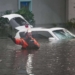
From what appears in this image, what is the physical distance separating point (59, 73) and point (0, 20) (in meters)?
17.0

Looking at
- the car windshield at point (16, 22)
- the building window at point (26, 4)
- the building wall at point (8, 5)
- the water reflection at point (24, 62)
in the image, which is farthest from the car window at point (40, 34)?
the building window at point (26, 4)

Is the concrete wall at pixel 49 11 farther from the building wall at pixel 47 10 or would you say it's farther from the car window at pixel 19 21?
the car window at pixel 19 21

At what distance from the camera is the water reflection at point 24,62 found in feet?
36.3

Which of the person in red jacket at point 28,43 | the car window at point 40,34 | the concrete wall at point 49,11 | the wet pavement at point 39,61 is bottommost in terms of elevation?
the concrete wall at point 49,11

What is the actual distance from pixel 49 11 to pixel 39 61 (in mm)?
22726

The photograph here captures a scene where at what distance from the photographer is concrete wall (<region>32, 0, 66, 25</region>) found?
113ft

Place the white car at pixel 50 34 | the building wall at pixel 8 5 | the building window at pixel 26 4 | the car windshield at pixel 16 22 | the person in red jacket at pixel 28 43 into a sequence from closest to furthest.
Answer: the person in red jacket at pixel 28 43 < the white car at pixel 50 34 < the car windshield at pixel 16 22 < the building wall at pixel 8 5 < the building window at pixel 26 4

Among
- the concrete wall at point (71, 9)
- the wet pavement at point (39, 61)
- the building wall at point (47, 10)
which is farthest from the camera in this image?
the concrete wall at point (71, 9)

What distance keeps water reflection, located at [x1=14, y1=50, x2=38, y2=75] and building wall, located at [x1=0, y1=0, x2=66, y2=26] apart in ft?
57.9

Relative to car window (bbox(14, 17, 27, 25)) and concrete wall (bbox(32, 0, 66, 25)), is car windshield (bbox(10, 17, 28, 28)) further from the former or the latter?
concrete wall (bbox(32, 0, 66, 25))

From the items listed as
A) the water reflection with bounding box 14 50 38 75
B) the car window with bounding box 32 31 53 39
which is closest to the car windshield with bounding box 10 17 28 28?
the car window with bounding box 32 31 53 39

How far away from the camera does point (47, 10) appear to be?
3522cm

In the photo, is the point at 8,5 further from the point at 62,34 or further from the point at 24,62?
the point at 24,62

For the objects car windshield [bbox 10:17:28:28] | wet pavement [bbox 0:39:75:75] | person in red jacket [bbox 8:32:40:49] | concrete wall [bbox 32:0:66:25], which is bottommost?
concrete wall [bbox 32:0:66:25]
